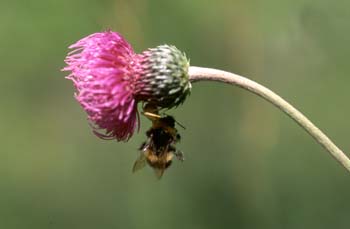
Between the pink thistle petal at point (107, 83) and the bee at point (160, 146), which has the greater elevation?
the pink thistle petal at point (107, 83)

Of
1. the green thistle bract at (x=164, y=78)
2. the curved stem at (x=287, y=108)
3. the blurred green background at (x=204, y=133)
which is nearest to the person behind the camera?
the curved stem at (x=287, y=108)

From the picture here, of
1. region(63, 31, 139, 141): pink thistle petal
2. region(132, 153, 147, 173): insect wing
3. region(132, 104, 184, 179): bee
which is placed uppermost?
region(63, 31, 139, 141): pink thistle petal

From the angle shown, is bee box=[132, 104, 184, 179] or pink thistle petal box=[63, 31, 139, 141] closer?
pink thistle petal box=[63, 31, 139, 141]

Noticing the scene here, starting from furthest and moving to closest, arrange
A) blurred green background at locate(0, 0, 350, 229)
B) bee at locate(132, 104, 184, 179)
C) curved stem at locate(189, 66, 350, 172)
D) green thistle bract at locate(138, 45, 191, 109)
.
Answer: blurred green background at locate(0, 0, 350, 229), bee at locate(132, 104, 184, 179), green thistle bract at locate(138, 45, 191, 109), curved stem at locate(189, 66, 350, 172)

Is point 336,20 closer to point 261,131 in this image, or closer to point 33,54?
point 261,131

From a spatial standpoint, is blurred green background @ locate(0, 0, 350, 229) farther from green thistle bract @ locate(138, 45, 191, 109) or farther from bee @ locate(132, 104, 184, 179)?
green thistle bract @ locate(138, 45, 191, 109)

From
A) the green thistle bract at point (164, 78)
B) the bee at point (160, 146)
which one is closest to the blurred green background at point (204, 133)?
the bee at point (160, 146)

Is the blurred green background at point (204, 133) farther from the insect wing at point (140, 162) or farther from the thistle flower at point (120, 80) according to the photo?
the thistle flower at point (120, 80)

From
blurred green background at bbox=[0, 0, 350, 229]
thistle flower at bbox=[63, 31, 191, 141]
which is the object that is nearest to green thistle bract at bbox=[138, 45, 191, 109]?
thistle flower at bbox=[63, 31, 191, 141]
